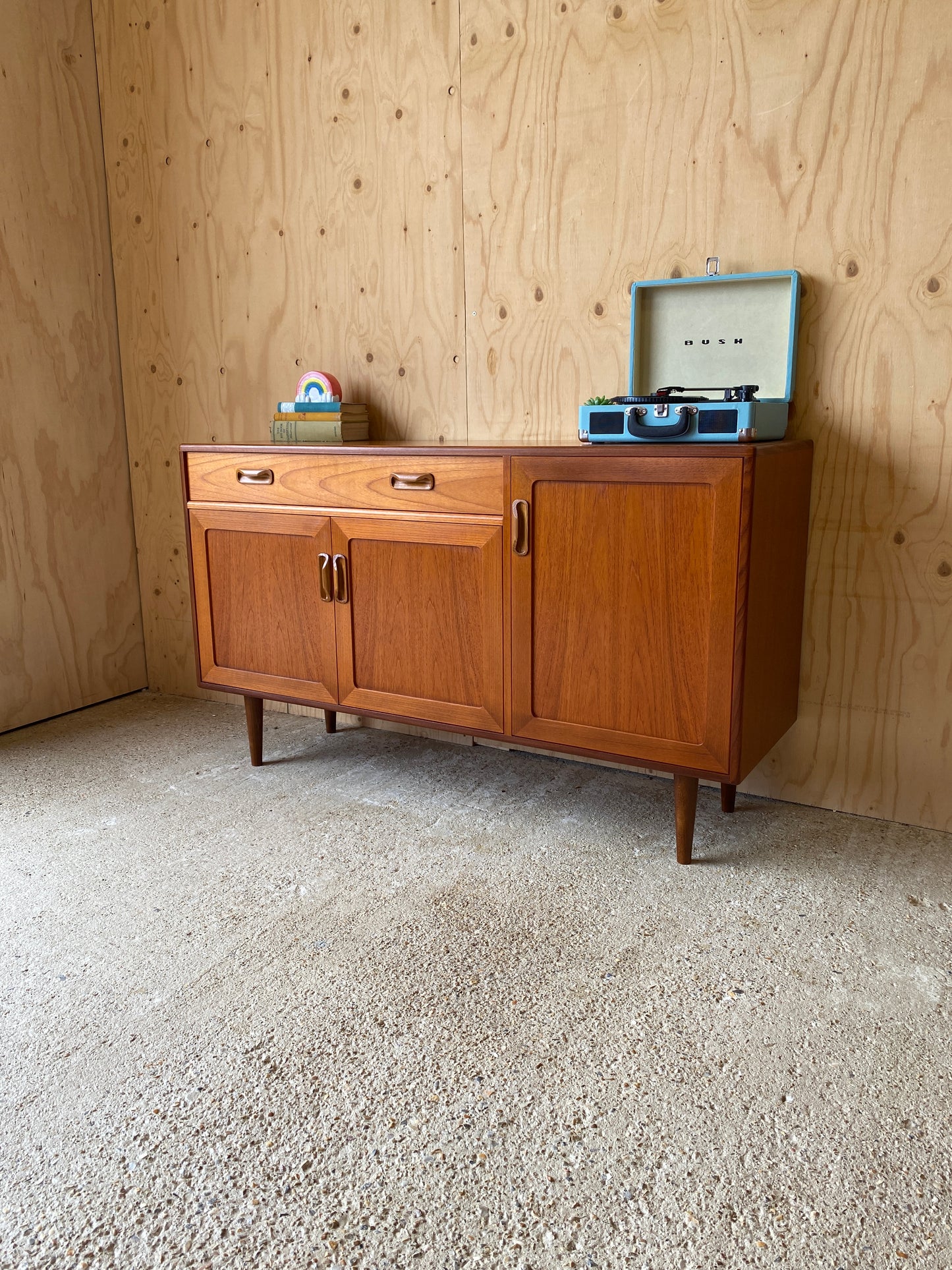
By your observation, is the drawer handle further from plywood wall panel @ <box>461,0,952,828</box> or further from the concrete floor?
the concrete floor

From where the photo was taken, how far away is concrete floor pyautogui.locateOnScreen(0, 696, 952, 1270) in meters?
1.12

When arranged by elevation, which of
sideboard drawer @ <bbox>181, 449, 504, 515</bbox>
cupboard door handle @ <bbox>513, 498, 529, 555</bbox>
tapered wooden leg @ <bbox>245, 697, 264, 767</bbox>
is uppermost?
sideboard drawer @ <bbox>181, 449, 504, 515</bbox>

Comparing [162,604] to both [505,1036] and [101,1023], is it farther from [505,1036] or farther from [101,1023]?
[505,1036]

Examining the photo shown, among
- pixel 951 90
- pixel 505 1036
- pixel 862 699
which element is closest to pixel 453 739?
pixel 862 699

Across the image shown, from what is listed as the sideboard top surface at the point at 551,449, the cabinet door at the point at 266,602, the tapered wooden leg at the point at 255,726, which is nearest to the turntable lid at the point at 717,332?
the sideboard top surface at the point at 551,449

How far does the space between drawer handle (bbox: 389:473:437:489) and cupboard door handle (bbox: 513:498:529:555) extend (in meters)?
0.21

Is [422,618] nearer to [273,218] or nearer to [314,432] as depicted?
[314,432]

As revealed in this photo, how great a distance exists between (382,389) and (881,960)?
185 centimetres

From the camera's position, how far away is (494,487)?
2006 mm

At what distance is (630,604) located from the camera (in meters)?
1.90

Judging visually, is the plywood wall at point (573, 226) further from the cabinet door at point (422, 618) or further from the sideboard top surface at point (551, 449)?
the cabinet door at point (422, 618)

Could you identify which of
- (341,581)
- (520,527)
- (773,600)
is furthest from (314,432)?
(773,600)

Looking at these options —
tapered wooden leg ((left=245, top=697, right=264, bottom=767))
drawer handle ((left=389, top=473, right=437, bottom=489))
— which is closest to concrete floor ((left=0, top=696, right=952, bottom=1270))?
tapered wooden leg ((left=245, top=697, right=264, bottom=767))

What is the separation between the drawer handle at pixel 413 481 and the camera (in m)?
2.09
